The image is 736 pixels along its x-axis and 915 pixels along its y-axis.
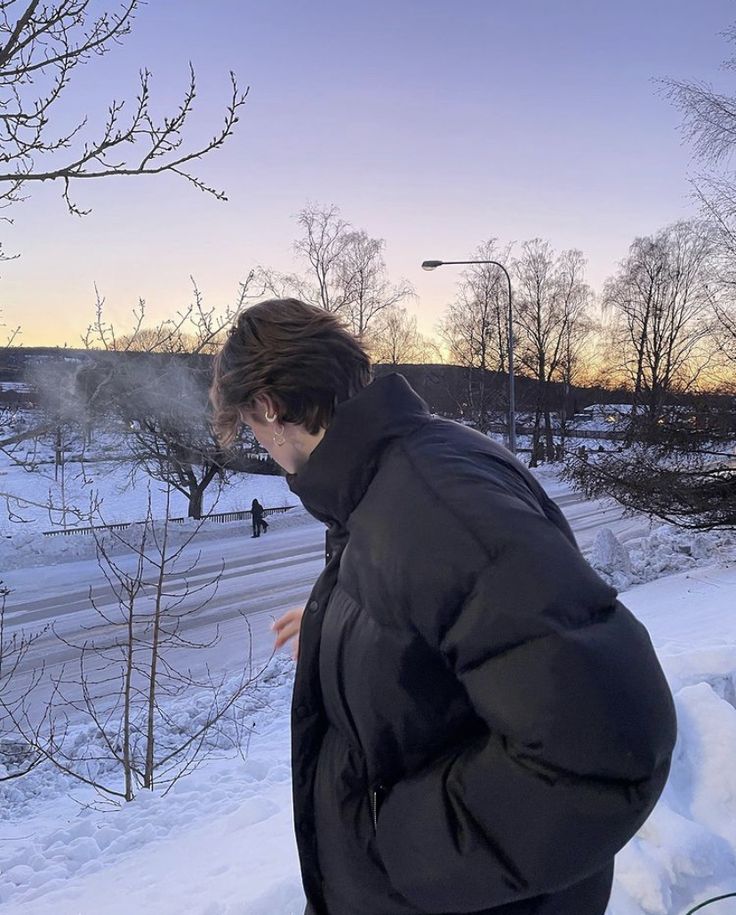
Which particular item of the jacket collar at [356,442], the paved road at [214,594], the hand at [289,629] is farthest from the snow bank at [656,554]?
the jacket collar at [356,442]

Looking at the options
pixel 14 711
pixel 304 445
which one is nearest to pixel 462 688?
pixel 304 445

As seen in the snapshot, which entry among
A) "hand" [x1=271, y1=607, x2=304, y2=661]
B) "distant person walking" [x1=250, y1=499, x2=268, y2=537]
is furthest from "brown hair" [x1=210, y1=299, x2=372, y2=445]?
"distant person walking" [x1=250, y1=499, x2=268, y2=537]

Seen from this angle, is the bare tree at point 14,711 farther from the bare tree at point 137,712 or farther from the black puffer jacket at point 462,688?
the black puffer jacket at point 462,688

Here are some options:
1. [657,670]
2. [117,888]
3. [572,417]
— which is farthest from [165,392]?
[572,417]

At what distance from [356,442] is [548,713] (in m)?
0.57

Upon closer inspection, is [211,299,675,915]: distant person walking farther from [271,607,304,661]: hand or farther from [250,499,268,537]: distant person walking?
[250,499,268,537]: distant person walking

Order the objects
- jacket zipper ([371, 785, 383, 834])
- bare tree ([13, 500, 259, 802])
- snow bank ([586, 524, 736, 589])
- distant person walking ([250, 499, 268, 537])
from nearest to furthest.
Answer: jacket zipper ([371, 785, 383, 834]), bare tree ([13, 500, 259, 802]), snow bank ([586, 524, 736, 589]), distant person walking ([250, 499, 268, 537])

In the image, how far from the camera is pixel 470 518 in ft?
3.23

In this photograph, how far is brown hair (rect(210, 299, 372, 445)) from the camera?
4.67 ft

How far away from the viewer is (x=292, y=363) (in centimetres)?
143

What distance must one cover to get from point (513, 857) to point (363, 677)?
35cm

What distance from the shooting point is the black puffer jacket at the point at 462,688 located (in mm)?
930

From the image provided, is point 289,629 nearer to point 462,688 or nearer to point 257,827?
point 462,688

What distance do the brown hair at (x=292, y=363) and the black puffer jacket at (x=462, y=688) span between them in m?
0.14
